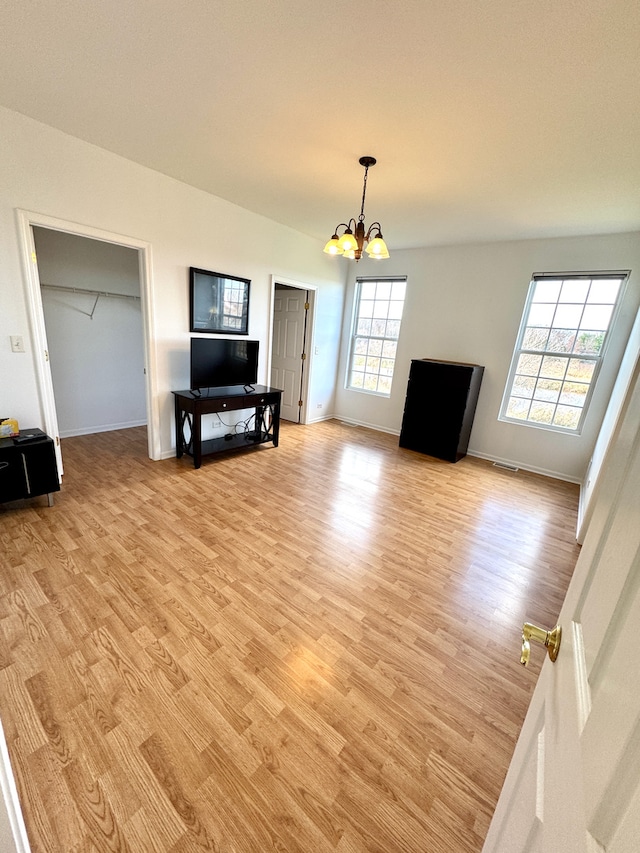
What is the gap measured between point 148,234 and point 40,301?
1088 mm

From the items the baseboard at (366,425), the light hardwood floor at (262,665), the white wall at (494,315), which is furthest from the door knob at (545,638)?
the baseboard at (366,425)

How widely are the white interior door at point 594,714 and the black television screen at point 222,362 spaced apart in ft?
11.1

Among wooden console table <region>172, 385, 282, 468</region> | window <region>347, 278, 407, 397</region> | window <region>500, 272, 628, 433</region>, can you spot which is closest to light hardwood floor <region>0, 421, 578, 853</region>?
wooden console table <region>172, 385, 282, 468</region>

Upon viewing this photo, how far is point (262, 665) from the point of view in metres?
1.52

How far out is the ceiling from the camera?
1.38 m

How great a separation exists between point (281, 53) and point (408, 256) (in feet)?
11.6

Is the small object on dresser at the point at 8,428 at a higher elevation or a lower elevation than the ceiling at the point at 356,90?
lower

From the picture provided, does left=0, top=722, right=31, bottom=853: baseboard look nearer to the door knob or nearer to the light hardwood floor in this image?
the light hardwood floor

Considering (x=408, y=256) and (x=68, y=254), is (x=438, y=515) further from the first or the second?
(x=68, y=254)

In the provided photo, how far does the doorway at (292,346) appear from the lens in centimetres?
506

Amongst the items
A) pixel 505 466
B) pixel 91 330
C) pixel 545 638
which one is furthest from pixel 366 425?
pixel 545 638

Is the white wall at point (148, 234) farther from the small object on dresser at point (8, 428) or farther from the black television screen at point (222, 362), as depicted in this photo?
the black television screen at point (222, 362)

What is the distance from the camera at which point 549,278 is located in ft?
12.6

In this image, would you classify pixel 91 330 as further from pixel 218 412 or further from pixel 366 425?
pixel 366 425
